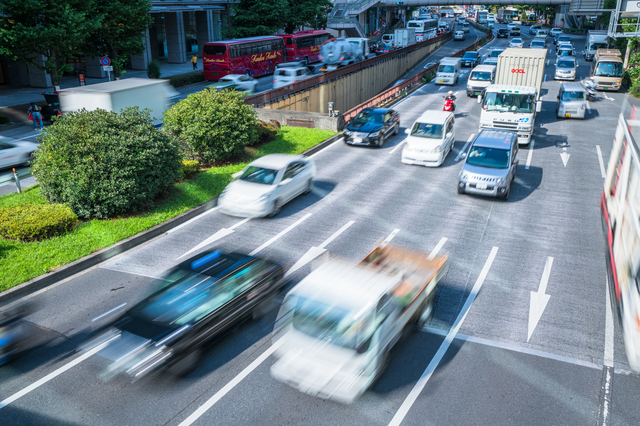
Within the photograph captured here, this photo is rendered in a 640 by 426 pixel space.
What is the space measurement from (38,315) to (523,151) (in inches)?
825

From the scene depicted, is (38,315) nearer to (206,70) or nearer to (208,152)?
(208,152)

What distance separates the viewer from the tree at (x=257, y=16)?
50.6m

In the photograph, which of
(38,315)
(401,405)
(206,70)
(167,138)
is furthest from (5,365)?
(206,70)

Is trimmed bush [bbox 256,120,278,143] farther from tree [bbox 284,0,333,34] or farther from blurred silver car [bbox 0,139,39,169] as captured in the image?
tree [bbox 284,0,333,34]

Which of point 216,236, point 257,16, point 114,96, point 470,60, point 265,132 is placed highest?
point 257,16

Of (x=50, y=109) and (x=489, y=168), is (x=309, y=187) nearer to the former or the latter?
(x=489, y=168)

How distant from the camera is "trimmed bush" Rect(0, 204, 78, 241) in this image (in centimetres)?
1342

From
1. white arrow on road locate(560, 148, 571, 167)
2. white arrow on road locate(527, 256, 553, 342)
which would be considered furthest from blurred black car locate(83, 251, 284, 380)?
white arrow on road locate(560, 148, 571, 167)

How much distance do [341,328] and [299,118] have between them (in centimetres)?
2079

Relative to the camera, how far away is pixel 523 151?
2338 centimetres

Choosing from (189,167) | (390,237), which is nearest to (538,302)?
(390,237)

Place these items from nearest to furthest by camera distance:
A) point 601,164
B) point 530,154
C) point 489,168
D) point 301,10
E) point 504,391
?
1. point 504,391
2. point 489,168
3. point 601,164
4. point 530,154
5. point 301,10

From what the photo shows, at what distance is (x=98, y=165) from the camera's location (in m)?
14.7

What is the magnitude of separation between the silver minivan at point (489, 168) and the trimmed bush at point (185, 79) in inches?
1207
